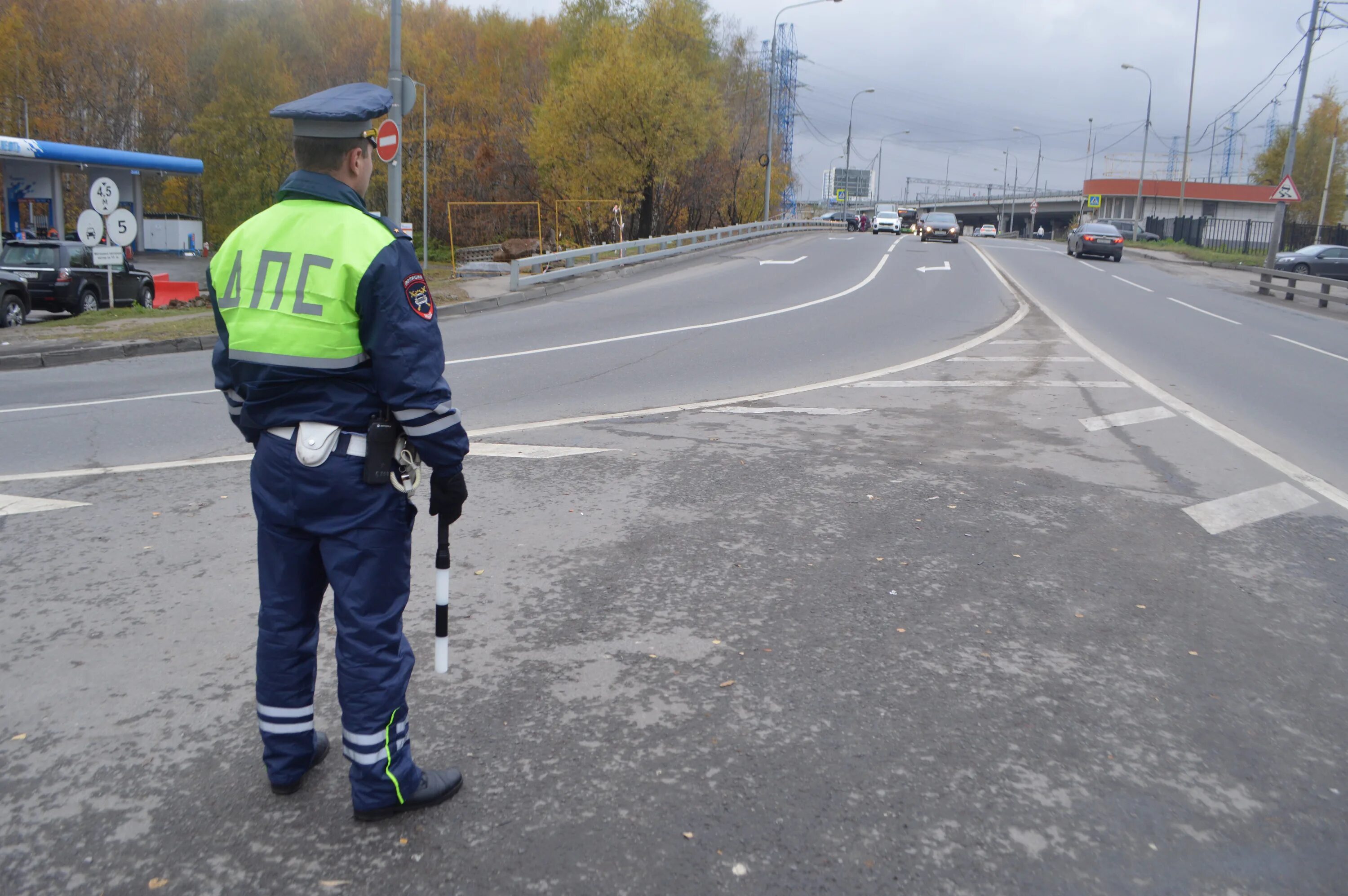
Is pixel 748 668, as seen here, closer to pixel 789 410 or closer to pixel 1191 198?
pixel 789 410

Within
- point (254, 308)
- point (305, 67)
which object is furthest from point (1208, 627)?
point (305, 67)

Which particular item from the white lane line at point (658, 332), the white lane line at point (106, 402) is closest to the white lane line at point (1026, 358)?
the white lane line at point (658, 332)

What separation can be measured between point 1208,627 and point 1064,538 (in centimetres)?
126

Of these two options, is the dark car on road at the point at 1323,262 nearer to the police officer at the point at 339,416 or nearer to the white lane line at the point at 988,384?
the white lane line at the point at 988,384

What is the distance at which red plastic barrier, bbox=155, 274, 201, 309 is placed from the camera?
2358cm

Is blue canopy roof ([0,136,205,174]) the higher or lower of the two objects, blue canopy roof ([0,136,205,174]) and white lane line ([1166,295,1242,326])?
the higher

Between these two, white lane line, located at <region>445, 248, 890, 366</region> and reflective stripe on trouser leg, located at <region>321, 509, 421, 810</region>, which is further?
white lane line, located at <region>445, 248, 890, 366</region>

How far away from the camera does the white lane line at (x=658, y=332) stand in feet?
42.5

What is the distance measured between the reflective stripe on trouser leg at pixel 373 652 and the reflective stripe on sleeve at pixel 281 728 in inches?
7.3

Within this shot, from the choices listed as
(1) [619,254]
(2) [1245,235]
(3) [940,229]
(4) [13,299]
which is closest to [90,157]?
(4) [13,299]

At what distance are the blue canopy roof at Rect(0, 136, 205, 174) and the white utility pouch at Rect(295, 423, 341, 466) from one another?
3545cm

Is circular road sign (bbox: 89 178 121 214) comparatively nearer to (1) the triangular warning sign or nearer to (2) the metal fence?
(1) the triangular warning sign

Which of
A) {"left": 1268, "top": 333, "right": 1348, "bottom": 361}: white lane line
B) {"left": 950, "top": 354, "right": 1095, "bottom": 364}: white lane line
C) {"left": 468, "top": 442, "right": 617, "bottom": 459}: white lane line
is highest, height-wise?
{"left": 1268, "top": 333, "right": 1348, "bottom": 361}: white lane line

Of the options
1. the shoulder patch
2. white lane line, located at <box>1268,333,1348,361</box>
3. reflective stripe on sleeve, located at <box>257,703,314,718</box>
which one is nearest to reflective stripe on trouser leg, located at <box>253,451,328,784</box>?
reflective stripe on sleeve, located at <box>257,703,314,718</box>
